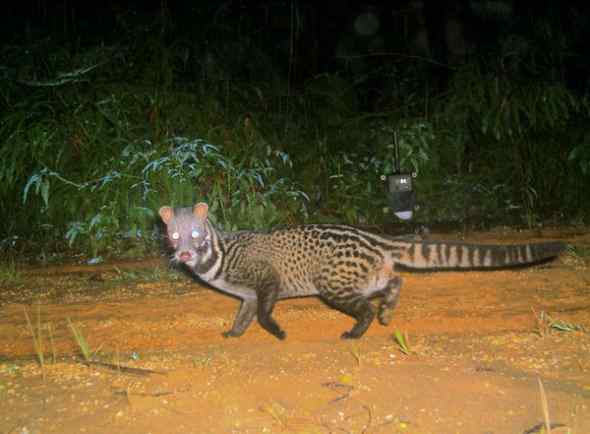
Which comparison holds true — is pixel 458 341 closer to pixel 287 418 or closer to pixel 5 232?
pixel 287 418

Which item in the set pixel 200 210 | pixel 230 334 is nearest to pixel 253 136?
pixel 200 210

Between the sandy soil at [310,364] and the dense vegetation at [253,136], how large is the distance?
2.71 meters

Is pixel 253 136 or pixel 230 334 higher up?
pixel 253 136

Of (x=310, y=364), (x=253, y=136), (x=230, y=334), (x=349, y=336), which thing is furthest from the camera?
(x=253, y=136)

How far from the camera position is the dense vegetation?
9.55 m

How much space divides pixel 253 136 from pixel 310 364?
6.35m

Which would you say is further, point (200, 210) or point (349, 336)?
point (200, 210)

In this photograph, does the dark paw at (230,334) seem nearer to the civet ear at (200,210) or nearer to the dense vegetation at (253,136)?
the civet ear at (200,210)

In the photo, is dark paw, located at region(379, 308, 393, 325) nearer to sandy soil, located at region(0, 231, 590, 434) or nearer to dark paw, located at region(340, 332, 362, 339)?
sandy soil, located at region(0, 231, 590, 434)

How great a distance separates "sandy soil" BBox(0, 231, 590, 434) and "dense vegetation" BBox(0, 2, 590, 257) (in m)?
2.71

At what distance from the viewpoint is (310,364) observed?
457 cm

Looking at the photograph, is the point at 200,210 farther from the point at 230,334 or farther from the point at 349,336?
the point at 349,336

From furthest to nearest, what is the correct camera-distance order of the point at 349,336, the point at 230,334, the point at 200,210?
1. the point at 200,210
2. the point at 230,334
3. the point at 349,336

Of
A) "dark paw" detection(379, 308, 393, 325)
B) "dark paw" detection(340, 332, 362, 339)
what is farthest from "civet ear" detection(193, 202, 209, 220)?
"dark paw" detection(379, 308, 393, 325)
